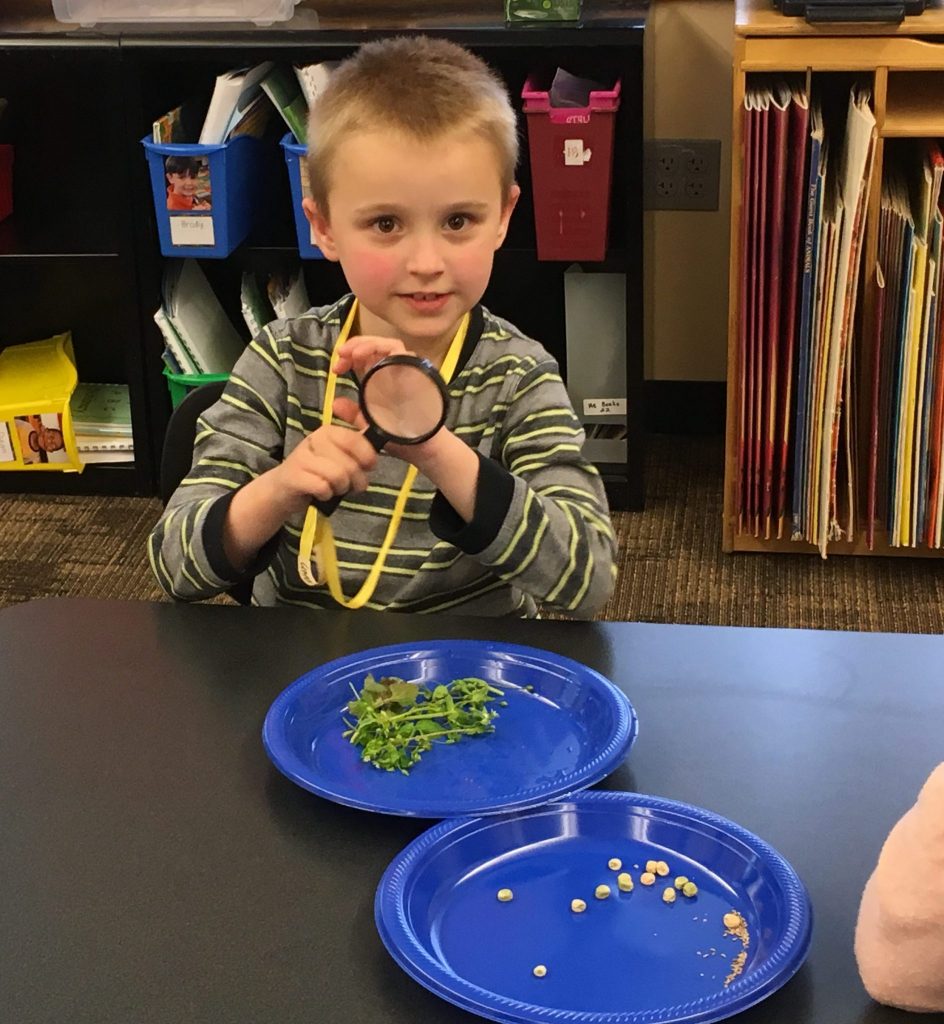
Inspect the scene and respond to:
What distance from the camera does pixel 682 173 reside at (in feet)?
9.91

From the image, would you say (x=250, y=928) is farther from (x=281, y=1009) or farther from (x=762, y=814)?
(x=762, y=814)

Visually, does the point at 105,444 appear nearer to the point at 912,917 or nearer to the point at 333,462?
the point at 333,462

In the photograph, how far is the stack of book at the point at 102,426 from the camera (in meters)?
2.99

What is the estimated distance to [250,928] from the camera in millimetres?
805

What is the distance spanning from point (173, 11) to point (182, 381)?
2.27ft

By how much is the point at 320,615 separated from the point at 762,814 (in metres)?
0.42

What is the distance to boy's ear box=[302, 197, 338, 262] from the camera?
1283mm

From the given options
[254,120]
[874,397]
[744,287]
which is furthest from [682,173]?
[254,120]

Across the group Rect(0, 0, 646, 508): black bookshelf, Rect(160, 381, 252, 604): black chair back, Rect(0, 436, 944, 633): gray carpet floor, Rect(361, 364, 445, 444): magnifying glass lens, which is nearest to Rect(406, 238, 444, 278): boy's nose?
Rect(361, 364, 445, 444): magnifying glass lens

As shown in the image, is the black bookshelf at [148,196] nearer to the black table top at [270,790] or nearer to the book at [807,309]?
the book at [807,309]

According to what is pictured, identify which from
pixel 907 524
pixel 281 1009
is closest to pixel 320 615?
pixel 281 1009

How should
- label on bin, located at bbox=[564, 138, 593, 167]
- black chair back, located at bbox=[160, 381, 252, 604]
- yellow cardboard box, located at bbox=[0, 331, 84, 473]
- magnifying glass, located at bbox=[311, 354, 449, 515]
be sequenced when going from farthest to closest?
yellow cardboard box, located at bbox=[0, 331, 84, 473] → label on bin, located at bbox=[564, 138, 593, 167] → black chair back, located at bbox=[160, 381, 252, 604] → magnifying glass, located at bbox=[311, 354, 449, 515]

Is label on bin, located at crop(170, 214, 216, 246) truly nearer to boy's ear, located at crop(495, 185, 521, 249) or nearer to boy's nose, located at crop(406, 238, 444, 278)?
boy's ear, located at crop(495, 185, 521, 249)

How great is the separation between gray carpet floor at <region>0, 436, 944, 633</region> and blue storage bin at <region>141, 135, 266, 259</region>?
0.56m
